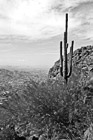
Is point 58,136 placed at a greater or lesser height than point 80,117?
lesser

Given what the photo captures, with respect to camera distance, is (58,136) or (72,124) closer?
(58,136)

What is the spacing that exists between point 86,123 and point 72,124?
0.60 meters

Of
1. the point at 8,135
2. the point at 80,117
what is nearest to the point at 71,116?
the point at 80,117

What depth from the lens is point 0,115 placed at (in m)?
6.36

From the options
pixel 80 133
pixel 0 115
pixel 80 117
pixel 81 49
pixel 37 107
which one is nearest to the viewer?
pixel 80 133

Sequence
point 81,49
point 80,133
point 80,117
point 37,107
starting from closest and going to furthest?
point 80,133 < point 80,117 < point 37,107 < point 81,49

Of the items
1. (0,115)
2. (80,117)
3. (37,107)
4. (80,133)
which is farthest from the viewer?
(0,115)

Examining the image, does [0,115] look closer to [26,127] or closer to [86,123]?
[26,127]

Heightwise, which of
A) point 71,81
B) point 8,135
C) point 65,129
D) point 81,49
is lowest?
point 8,135

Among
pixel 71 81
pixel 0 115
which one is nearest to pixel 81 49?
pixel 71 81

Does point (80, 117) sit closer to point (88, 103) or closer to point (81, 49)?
point (88, 103)

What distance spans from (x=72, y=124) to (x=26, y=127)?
4.64 feet

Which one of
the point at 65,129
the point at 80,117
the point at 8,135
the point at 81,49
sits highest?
the point at 81,49

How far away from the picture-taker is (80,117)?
5195mm
